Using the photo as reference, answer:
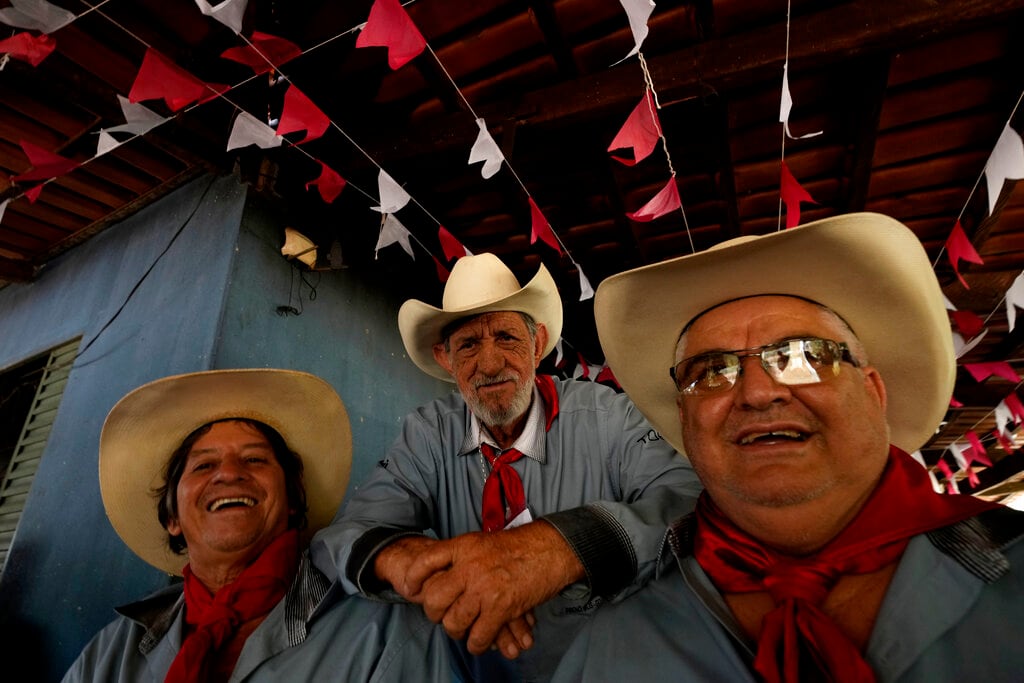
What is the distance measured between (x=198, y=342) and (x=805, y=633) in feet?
10.9

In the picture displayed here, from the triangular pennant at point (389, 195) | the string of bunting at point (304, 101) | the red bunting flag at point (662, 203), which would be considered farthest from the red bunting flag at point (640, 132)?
the triangular pennant at point (389, 195)

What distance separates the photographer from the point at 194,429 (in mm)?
2115

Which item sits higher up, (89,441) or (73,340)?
(73,340)

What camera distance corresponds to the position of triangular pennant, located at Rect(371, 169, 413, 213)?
2959 millimetres

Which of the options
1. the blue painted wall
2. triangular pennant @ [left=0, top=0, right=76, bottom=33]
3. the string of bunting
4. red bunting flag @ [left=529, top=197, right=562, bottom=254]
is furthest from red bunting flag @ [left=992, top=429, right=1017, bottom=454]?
triangular pennant @ [left=0, top=0, right=76, bottom=33]

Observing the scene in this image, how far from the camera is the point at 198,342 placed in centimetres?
298

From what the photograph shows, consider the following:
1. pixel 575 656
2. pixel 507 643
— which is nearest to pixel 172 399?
pixel 507 643

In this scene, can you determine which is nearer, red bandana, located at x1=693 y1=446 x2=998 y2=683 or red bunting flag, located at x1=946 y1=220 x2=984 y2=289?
red bandana, located at x1=693 y1=446 x2=998 y2=683

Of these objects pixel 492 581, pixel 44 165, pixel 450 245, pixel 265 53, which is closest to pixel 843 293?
pixel 492 581

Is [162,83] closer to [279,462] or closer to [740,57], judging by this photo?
[279,462]

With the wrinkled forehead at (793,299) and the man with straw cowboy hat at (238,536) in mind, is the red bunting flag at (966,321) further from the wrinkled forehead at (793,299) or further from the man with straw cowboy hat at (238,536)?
the man with straw cowboy hat at (238,536)

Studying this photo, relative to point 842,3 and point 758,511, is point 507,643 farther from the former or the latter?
point 842,3

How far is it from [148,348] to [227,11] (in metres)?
2.42

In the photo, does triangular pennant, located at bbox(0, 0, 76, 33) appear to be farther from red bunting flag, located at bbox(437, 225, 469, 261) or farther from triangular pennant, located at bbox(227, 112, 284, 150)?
red bunting flag, located at bbox(437, 225, 469, 261)
